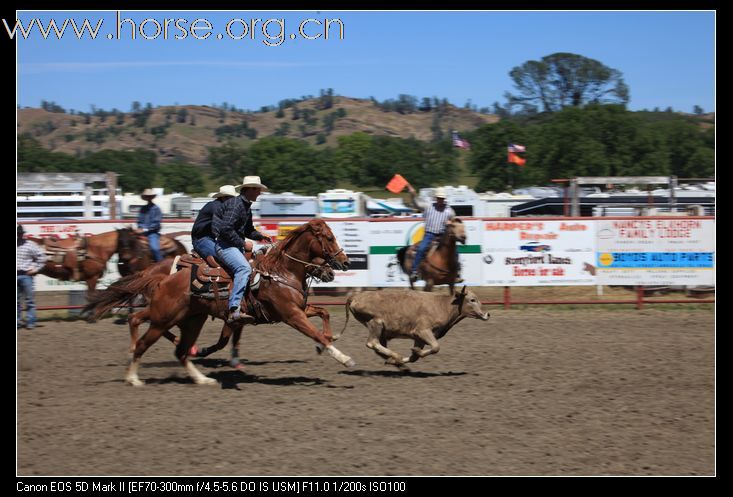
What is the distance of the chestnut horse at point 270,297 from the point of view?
340 inches

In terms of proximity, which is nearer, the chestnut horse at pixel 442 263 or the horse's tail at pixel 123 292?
the horse's tail at pixel 123 292

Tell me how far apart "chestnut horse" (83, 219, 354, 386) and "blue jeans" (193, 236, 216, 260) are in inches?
9.3

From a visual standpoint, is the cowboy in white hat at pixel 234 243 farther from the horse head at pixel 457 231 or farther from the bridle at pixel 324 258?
the horse head at pixel 457 231

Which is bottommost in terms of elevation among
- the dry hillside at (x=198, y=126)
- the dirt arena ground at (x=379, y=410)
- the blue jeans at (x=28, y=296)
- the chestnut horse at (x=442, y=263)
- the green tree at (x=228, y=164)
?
the dirt arena ground at (x=379, y=410)

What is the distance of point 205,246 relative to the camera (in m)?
8.86

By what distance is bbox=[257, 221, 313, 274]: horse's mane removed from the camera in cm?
889

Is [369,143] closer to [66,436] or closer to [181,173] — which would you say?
[181,173]

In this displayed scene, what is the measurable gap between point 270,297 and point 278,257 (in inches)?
19.3

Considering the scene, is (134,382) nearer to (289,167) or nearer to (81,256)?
(81,256)

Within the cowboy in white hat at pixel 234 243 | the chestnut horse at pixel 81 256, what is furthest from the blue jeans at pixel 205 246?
the chestnut horse at pixel 81 256

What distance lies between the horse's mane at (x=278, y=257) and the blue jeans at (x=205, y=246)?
513 mm

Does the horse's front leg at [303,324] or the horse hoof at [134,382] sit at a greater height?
the horse's front leg at [303,324]

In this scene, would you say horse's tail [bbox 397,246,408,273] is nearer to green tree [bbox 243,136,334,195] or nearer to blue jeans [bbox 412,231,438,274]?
blue jeans [bbox 412,231,438,274]
